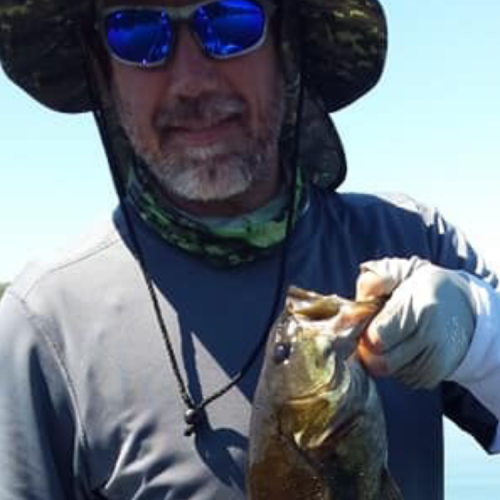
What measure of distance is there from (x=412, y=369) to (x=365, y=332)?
19cm

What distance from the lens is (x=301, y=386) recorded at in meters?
4.42

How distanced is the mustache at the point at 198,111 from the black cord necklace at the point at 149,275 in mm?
390

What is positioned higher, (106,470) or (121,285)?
(121,285)

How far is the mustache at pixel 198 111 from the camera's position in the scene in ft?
17.4

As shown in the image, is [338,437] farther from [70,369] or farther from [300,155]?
[300,155]

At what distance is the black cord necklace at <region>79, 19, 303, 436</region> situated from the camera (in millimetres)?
5129

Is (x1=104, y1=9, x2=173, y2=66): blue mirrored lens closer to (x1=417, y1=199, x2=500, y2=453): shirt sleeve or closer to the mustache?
the mustache

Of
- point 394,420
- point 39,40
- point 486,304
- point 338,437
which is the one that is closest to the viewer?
point 338,437

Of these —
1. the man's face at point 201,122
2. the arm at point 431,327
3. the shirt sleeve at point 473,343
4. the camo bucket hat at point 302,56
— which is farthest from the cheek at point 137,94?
the arm at point 431,327

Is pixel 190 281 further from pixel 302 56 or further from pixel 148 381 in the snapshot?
pixel 302 56

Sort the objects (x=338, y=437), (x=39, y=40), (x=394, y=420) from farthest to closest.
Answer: (x=39, y=40) < (x=394, y=420) < (x=338, y=437)

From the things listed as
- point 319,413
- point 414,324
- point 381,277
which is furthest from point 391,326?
point 319,413

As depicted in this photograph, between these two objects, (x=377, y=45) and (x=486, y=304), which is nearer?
(x=486, y=304)

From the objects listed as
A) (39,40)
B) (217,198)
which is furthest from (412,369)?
(39,40)
